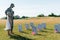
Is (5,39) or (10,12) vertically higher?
(10,12)

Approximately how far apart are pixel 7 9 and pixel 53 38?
417 centimetres

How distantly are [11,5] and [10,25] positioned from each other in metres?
1.45

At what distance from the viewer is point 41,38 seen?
15.5m

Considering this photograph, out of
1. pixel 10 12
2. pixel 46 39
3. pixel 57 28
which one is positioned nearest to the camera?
pixel 46 39

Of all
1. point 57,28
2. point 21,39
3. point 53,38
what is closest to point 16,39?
point 21,39

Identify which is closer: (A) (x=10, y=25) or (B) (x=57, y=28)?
(A) (x=10, y=25)

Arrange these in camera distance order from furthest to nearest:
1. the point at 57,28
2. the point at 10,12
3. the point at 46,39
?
the point at 57,28 < the point at 10,12 < the point at 46,39

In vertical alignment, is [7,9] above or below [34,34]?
above

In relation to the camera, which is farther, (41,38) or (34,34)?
(34,34)

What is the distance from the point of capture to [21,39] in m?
15.1

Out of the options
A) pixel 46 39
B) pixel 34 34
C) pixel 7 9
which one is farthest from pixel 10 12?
pixel 46 39

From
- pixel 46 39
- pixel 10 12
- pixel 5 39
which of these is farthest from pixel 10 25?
pixel 46 39

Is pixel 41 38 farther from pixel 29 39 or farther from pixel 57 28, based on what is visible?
pixel 57 28

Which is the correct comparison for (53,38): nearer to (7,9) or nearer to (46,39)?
(46,39)
